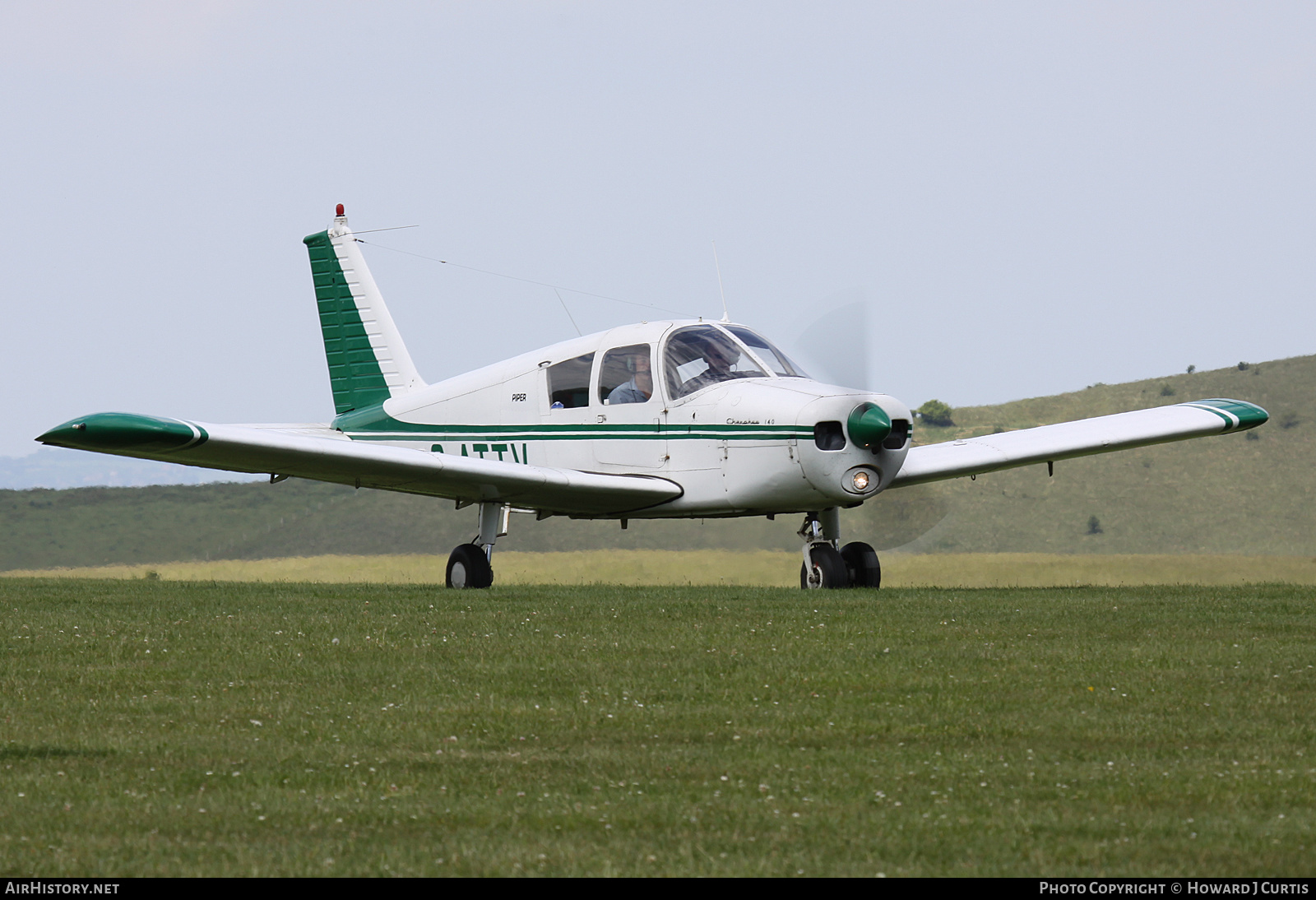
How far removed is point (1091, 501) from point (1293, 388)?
20513mm

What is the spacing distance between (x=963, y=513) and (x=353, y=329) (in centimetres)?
3706

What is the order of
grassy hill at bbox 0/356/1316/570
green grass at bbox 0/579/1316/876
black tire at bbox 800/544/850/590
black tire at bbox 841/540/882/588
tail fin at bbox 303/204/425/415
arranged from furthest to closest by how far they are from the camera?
grassy hill at bbox 0/356/1316/570 → tail fin at bbox 303/204/425/415 → black tire at bbox 841/540/882/588 → black tire at bbox 800/544/850/590 → green grass at bbox 0/579/1316/876

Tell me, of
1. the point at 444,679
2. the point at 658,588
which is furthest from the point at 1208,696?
the point at 658,588

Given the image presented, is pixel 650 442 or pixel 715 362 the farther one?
pixel 650 442

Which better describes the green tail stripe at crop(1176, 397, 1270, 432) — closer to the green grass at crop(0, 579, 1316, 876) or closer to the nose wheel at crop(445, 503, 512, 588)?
the green grass at crop(0, 579, 1316, 876)

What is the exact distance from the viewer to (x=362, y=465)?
58.1 feet

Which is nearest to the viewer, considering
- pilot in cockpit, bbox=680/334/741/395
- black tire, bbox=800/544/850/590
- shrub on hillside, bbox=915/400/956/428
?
black tire, bbox=800/544/850/590

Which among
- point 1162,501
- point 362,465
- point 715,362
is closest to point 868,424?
point 715,362

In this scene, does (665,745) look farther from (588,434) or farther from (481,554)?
(481,554)

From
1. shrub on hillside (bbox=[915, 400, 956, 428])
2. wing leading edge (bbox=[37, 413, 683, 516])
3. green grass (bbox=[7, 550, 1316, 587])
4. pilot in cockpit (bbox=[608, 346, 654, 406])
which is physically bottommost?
green grass (bbox=[7, 550, 1316, 587])

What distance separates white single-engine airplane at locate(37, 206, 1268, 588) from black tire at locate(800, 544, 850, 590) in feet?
0.06

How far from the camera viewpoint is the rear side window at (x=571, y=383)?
19438mm

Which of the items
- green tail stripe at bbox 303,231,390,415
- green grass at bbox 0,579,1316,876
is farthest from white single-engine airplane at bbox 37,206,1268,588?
green grass at bbox 0,579,1316,876

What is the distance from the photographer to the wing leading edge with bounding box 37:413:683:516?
51.1ft
